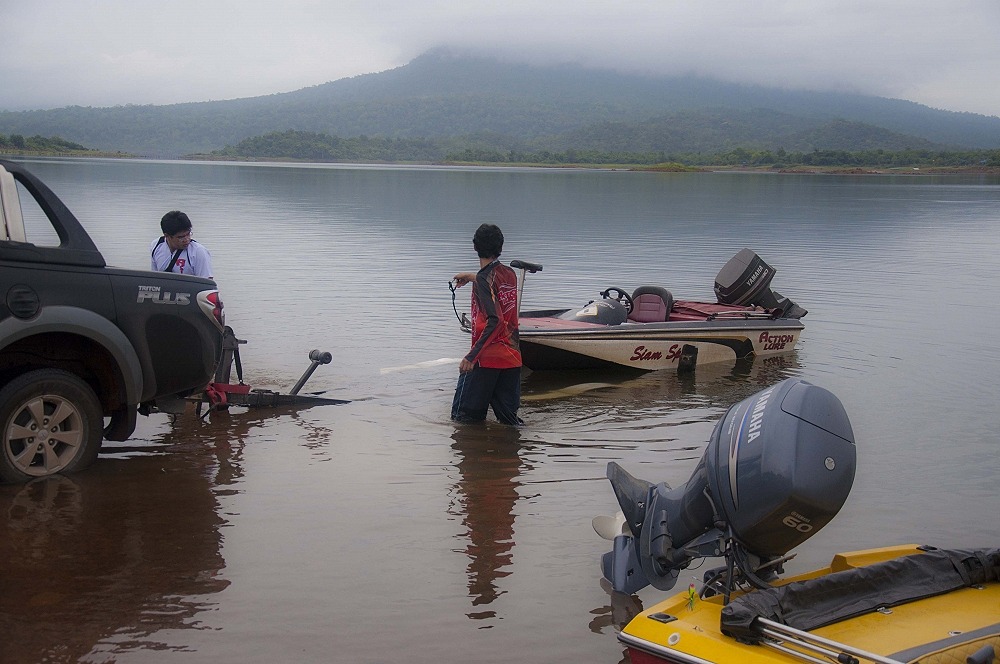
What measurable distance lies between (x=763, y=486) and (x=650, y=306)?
8345mm

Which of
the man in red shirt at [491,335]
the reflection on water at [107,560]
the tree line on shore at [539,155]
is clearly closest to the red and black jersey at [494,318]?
the man in red shirt at [491,335]

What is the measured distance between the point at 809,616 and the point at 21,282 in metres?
5.14

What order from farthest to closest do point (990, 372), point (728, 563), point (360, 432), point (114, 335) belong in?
1. point (990, 372)
2. point (360, 432)
3. point (114, 335)
4. point (728, 563)

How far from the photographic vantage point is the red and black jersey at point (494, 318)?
859cm

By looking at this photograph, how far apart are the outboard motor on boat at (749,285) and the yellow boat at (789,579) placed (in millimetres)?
9013

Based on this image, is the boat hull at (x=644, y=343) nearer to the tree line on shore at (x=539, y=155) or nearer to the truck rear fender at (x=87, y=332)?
the truck rear fender at (x=87, y=332)

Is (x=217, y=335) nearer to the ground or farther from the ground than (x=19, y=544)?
farther from the ground

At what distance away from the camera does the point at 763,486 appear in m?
4.55

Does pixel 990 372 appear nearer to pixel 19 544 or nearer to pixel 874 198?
pixel 19 544

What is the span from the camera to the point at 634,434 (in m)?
9.30

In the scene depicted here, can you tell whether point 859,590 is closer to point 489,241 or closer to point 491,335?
point 491,335

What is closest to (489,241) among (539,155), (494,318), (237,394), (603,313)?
(494,318)

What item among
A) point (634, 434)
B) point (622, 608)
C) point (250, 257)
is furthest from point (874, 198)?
point (622, 608)

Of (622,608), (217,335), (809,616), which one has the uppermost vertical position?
(217,335)
